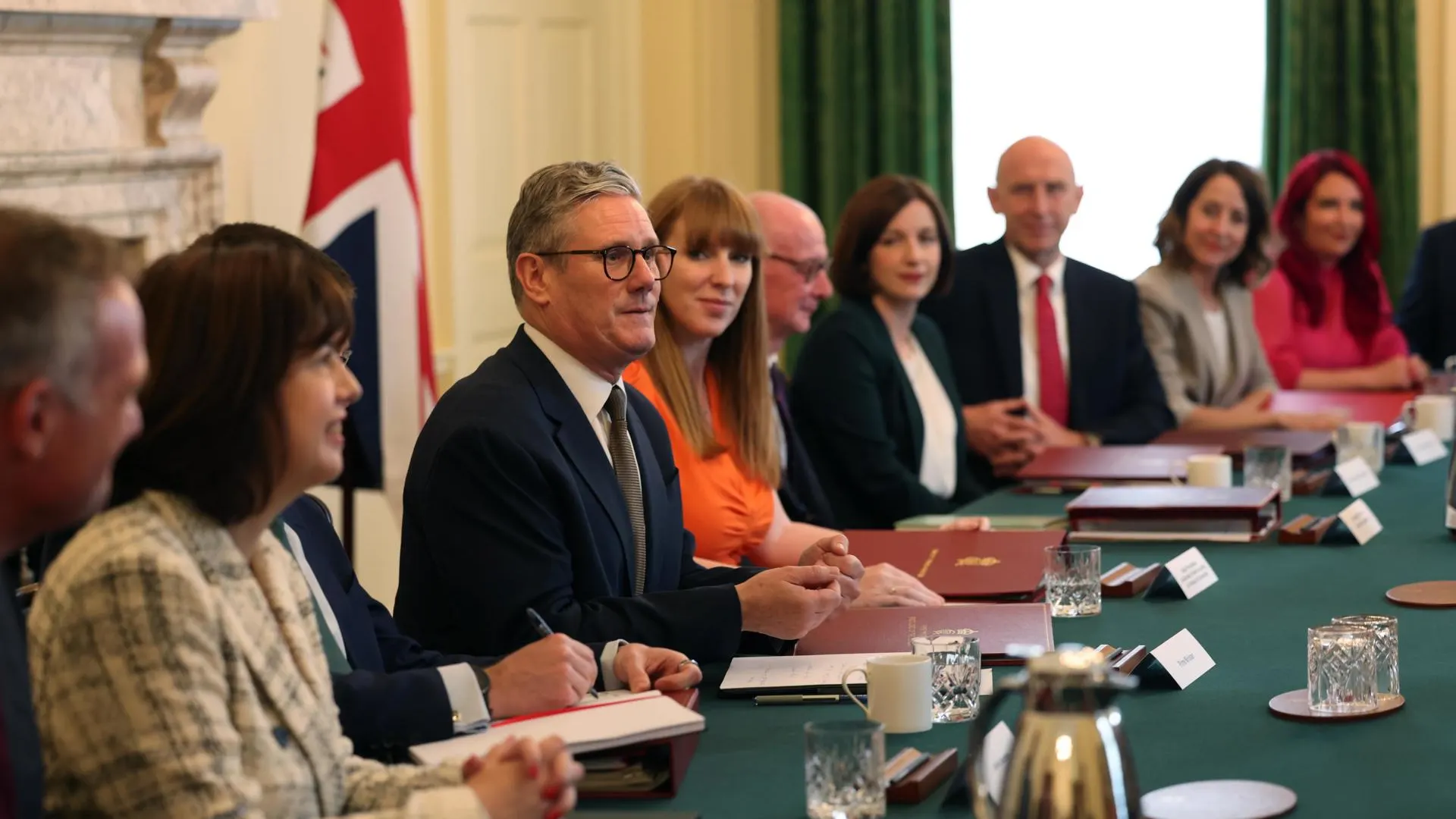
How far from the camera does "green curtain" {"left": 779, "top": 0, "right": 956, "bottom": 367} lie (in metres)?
6.75

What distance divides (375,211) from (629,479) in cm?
211

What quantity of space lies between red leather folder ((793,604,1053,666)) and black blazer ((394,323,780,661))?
95 millimetres

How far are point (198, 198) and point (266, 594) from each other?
9.25 feet

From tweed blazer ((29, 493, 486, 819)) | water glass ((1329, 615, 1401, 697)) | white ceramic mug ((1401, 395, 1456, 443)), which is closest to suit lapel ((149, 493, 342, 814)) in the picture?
tweed blazer ((29, 493, 486, 819))

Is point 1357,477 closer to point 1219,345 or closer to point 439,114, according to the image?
point 1219,345

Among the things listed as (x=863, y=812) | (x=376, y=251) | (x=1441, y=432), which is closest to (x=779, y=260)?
(x=376, y=251)

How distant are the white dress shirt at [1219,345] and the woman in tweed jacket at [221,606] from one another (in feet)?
13.1

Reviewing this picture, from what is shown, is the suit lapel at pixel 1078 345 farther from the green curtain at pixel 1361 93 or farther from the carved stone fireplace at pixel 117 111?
the carved stone fireplace at pixel 117 111

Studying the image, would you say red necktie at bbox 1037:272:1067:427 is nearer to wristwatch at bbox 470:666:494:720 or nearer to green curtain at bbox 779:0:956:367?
green curtain at bbox 779:0:956:367

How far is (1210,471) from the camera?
3566 mm

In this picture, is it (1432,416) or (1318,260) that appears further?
(1318,260)

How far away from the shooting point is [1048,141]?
5008 mm

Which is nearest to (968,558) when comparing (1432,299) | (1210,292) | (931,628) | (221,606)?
(931,628)

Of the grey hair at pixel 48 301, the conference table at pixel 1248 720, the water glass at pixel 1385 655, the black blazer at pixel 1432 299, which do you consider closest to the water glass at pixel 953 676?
the conference table at pixel 1248 720
